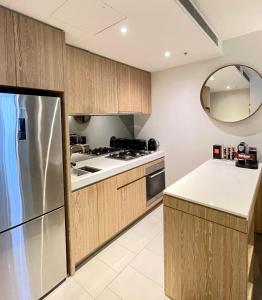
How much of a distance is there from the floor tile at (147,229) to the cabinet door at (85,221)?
0.65m

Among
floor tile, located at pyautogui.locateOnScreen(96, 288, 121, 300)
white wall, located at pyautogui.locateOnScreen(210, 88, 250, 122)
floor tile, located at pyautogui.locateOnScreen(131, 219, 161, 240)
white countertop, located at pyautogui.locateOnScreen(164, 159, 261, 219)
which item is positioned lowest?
floor tile, located at pyautogui.locateOnScreen(96, 288, 121, 300)

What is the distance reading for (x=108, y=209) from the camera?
215 cm

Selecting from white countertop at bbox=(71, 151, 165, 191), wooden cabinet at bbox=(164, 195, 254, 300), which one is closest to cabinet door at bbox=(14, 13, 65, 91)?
white countertop at bbox=(71, 151, 165, 191)

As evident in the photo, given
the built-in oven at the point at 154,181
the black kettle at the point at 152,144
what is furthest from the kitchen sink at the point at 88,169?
the black kettle at the point at 152,144

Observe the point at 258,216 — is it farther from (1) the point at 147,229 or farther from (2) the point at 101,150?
(2) the point at 101,150

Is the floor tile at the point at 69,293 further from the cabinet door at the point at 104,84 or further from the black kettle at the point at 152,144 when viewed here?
the black kettle at the point at 152,144

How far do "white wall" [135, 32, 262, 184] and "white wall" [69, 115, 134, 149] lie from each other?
20 centimetres

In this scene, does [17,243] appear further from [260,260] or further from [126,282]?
[260,260]

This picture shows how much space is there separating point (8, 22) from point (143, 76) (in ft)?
6.56

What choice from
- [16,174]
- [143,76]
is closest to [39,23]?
[16,174]

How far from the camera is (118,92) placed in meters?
2.54

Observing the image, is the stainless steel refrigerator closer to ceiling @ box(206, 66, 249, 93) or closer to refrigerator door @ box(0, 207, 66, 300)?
refrigerator door @ box(0, 207, 66, 300)

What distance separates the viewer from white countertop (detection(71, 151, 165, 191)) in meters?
1.85

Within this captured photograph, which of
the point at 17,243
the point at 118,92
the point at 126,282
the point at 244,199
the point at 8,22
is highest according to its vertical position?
the point at 8,22
